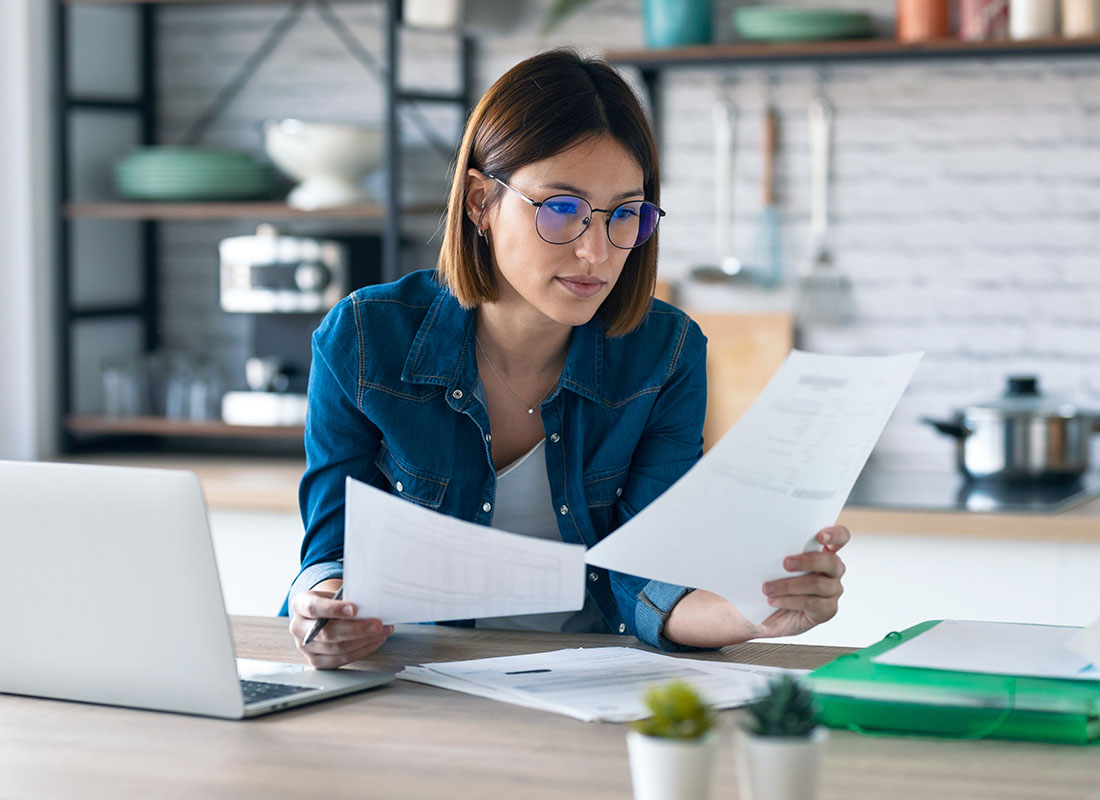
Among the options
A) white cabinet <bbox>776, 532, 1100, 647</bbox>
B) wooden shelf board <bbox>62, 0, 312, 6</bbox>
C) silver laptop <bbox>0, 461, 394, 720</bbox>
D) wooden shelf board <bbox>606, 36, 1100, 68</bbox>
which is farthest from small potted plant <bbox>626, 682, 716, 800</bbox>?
wooden shelf board <bbox>62, 0, 312, 6</bbox>

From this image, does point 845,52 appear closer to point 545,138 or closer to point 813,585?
point 545,138

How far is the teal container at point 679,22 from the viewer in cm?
325

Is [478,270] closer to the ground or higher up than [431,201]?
closer to the ground

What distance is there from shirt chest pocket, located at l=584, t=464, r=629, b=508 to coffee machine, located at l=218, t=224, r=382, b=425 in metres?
1.67

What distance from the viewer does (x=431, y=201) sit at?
3.57 metres

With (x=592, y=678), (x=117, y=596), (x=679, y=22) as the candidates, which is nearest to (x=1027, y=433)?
(x=679, y=22)

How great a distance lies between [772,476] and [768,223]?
215 cm

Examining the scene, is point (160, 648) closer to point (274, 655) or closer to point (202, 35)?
point (274, 655)

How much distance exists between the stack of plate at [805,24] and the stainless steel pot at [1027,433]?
882 mm

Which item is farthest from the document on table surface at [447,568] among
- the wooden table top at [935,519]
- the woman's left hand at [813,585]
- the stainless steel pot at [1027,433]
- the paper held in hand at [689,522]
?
the stainless steel pot at [1027,433]

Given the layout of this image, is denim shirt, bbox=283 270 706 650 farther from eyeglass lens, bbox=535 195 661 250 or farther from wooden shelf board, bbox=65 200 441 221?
wooden shelf board, bbox=65 200 441 221

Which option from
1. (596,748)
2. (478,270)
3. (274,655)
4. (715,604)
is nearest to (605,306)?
(478,270)

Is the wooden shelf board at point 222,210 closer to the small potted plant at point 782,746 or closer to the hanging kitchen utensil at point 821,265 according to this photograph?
the hanging kitchen utensil at point 821,265

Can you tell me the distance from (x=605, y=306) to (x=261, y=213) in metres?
1.74
